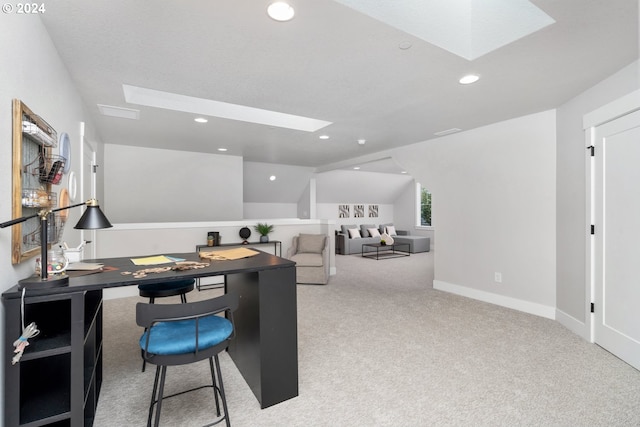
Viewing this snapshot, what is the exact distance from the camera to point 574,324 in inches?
123

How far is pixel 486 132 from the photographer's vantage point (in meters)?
4.10

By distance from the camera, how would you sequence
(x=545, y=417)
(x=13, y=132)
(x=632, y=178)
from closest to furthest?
1. (x=13, y=132)
2. (x=545, y=417)
3. (x=632, y=178)

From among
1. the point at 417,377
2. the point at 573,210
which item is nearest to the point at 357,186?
the point at 573,210

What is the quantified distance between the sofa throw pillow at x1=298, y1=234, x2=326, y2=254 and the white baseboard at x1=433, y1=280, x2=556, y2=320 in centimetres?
198

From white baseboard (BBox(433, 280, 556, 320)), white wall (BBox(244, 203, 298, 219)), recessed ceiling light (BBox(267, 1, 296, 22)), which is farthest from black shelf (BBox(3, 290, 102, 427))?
white wall (BBox(244, 203, 298, 219))

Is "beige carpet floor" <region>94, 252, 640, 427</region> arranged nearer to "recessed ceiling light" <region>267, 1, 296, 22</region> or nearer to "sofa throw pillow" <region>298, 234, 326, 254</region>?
"sofa throw pillow" <region>298, 234, 326, 254</region>

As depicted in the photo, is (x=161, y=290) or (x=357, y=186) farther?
(x=357, y=186)

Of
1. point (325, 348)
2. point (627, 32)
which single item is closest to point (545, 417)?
point (325, 348)

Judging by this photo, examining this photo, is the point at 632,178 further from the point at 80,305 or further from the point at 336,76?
the point at 80,305

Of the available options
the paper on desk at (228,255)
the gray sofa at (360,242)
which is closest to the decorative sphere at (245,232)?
the paper on desk at (228,255)

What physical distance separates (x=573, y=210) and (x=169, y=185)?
19.9 ft

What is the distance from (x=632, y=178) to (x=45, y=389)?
4.11 meters

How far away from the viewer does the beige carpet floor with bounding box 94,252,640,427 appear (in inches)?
73.2

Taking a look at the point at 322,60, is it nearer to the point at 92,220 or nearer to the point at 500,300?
the point at 92,220
